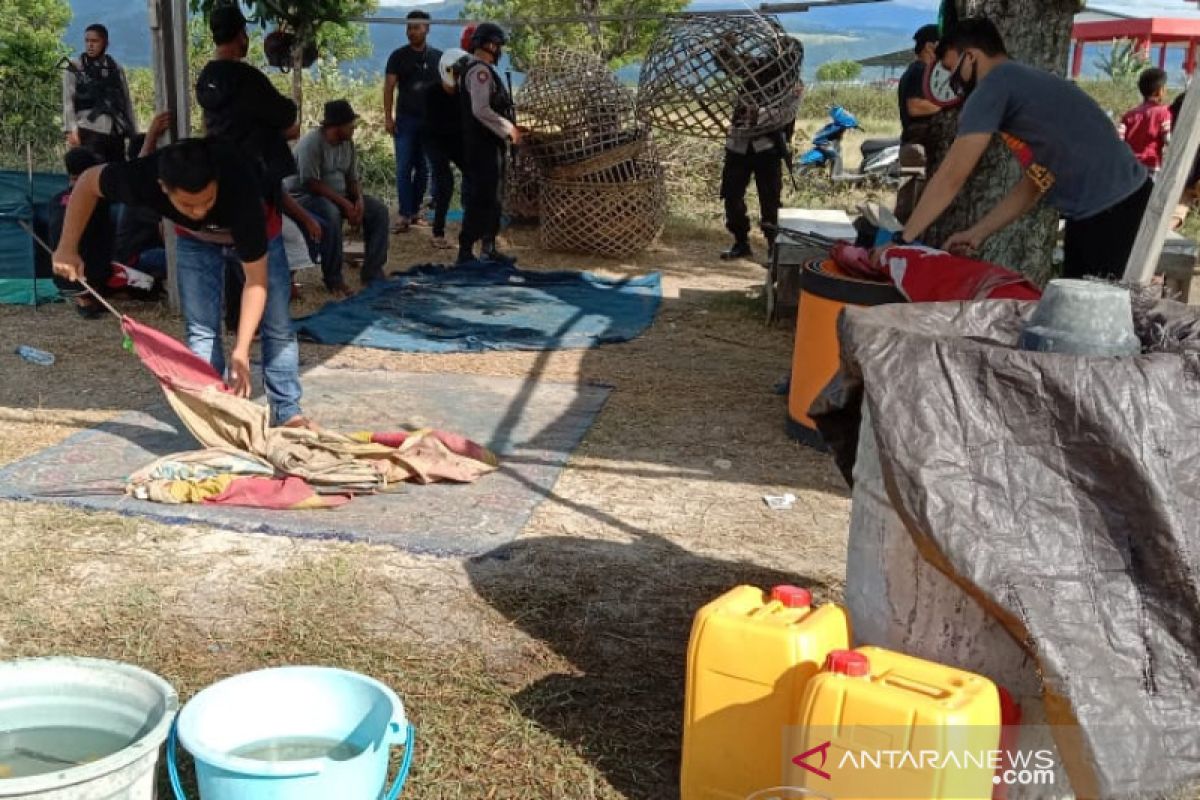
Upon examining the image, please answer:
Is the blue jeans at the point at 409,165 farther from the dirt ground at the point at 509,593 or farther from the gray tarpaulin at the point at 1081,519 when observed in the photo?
the gray tarpaulin at the point at 1081,519

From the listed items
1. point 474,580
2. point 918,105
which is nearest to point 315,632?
point 474,580

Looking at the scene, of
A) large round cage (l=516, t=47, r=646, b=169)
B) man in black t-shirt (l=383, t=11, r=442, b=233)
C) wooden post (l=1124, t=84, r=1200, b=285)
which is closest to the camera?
wooden post (l=1124, t=84, r=1200, b=285)

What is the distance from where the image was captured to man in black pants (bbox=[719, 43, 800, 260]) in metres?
8.38

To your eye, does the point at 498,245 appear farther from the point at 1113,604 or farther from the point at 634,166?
the point at 1113,604

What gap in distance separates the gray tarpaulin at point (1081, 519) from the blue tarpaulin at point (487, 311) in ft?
14.9

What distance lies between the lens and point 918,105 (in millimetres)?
6871

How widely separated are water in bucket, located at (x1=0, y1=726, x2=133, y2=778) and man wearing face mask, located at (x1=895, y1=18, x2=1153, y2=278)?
10.2 ft

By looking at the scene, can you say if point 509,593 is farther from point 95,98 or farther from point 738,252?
point 95,98

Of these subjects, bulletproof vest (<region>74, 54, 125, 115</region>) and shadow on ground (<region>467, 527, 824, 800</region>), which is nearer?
shadow on ground (<region>467, 527, 824, 800</region>)

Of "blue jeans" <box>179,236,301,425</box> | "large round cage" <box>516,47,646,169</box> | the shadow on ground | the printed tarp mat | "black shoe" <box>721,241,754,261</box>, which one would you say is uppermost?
"large round cage" <box>516,47,646,169</box>

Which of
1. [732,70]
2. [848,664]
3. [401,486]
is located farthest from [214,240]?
[732,70]

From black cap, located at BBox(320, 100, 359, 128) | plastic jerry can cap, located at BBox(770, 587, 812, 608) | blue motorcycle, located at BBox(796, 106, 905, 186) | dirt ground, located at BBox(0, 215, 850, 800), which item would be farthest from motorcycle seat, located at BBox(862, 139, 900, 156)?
plastic jerry can cap, located at BBox(770, 587, 812, 608)

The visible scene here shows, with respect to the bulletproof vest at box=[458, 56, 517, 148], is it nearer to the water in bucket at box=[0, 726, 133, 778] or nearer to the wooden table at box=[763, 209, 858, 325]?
the wooden table at box=[763, 209, 858, 325]

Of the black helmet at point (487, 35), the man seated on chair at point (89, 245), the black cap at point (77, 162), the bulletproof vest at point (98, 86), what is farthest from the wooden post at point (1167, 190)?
the bulletproof vest at point (98, 86)
